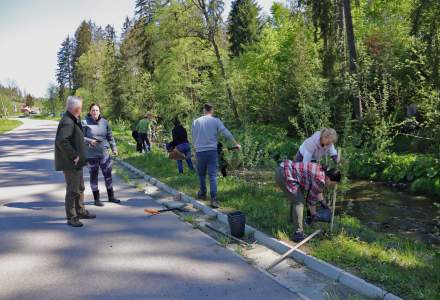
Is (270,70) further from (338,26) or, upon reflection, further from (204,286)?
(204,286)

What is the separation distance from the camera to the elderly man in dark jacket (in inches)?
251

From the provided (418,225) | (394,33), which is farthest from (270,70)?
(418,225)

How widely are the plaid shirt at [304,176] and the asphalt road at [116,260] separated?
1.31 meters

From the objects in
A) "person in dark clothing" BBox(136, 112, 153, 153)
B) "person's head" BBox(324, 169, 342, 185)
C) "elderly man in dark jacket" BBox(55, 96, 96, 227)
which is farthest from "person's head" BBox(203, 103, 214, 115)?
"person in dark clothing" BBox(136, 112, 153, 153)

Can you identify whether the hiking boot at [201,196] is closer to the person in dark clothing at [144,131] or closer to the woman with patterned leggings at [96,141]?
the woman with patterned leggings at [96,141]

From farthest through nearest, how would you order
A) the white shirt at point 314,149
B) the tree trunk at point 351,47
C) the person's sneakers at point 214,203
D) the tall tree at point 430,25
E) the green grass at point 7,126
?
the green grass at point 7,126
the tree trunk at point 351,47
the tall tree at point 430,25
the person's sneakers at point 214,203
the white shirt at point 314,149

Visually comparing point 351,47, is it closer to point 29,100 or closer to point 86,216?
point 86,216

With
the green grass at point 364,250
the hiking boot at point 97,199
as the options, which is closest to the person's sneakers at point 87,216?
the hiking boot at point 97,199

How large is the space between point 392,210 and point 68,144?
25.3 feet

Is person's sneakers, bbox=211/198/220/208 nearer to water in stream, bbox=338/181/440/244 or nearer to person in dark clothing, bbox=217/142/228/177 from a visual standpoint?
water in stream, bbox=338/181/440/244

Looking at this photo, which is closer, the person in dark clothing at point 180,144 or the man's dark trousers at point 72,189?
the man's dark trousers at point 72,189

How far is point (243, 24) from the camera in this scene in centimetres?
4303

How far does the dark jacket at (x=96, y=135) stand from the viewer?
7.81 m

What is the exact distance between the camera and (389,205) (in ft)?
33.6
